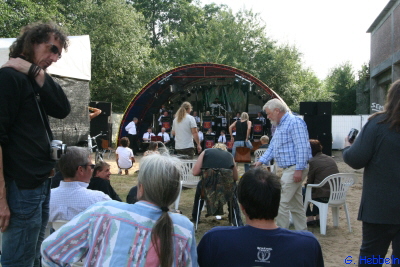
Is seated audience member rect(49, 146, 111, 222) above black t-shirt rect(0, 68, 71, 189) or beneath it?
beneath

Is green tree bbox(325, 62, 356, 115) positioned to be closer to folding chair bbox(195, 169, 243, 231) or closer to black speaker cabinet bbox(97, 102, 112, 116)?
black speaker cabinet bbox(97, 102, 112, 116)

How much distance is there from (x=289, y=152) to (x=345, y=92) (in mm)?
26721

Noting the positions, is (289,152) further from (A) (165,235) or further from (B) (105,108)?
(B) (105,108)

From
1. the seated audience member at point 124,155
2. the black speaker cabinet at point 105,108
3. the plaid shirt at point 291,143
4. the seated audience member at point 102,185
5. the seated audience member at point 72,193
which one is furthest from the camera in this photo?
the black speaker cabinet at point 105,108

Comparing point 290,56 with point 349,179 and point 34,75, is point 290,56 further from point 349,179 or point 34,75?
point 34,75

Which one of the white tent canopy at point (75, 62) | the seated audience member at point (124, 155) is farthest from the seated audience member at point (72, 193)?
the seated audience member at point (124, 155)

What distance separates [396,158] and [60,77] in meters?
6.25

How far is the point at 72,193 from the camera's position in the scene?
2.69m

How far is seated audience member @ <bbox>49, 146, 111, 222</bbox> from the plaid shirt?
7.82 ft

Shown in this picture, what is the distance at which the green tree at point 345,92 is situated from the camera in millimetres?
28844

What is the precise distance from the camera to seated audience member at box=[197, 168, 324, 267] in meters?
1.70

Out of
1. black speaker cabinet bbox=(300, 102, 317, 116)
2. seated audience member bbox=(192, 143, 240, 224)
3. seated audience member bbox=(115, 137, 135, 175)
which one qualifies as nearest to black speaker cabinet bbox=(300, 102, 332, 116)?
black speaker cabinet bbox=(300, 102, 317, 116)

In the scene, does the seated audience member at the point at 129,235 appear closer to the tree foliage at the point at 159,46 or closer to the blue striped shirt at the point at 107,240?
the blue striped shirt at the point at 107,240

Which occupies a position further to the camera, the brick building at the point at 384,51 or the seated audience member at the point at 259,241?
the brick building at the point at 384,51
